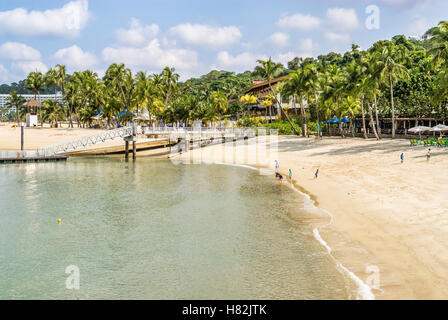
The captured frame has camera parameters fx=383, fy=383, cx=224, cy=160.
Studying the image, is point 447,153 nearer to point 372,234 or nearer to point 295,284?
point 372,234

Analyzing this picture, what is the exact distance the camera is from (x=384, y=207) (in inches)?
891

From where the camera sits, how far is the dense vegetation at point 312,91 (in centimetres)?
5112

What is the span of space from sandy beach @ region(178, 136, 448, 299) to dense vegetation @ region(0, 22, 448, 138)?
38.3 feet

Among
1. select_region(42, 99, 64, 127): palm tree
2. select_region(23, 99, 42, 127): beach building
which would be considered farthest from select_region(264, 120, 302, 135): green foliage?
select_region(42, 99, 64, 127): palm tree

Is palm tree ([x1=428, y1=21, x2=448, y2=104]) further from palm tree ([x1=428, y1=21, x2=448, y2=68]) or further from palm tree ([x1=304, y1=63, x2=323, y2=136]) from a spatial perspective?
palm tree ([x1=304, y1=63, x2=323, y2=136])

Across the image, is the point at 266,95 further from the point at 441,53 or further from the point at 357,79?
the point at 441,53

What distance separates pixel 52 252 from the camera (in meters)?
18.4

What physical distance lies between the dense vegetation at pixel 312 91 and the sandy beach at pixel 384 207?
10566mm

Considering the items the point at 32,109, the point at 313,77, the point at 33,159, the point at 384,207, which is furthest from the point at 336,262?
the point at 32,109

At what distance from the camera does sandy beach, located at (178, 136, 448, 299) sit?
46.2 ft

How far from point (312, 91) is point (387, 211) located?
157 ft

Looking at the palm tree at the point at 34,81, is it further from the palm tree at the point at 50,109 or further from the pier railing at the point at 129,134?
the pier railing at the point at 129,134
